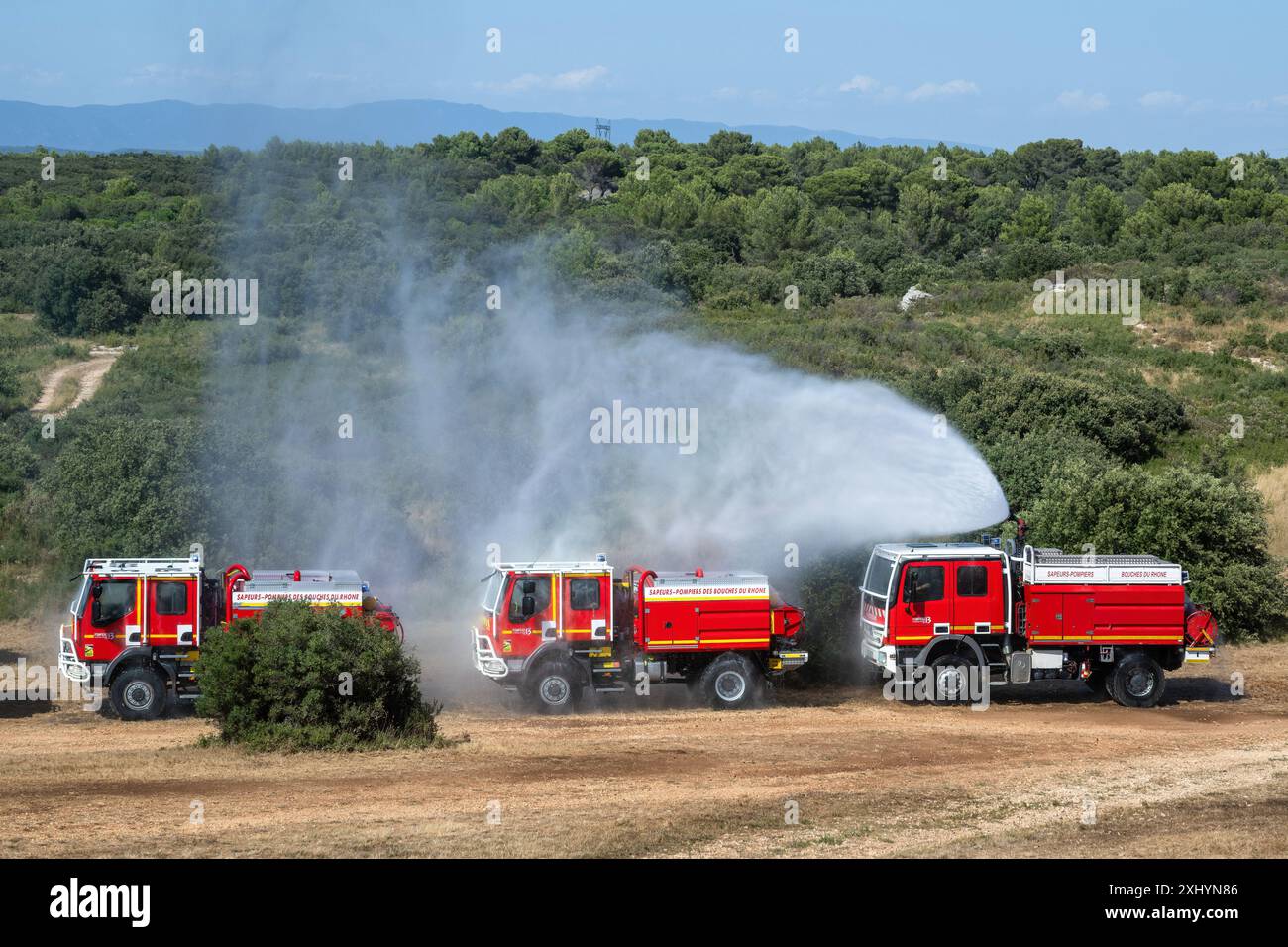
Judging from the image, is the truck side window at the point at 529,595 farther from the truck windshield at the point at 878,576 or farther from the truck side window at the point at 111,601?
the truck side window at the point at 111,601

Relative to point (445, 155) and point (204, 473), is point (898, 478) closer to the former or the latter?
point (204, 473)

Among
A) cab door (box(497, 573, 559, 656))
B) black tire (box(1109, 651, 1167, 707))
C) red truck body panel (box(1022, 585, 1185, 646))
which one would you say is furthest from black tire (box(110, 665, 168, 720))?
black tire (box(1109, 651, 1167, 707))

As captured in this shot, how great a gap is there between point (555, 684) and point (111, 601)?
753 centimetres

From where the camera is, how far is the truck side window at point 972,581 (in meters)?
23.0

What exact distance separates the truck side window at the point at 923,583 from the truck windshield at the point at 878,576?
1.05 ft

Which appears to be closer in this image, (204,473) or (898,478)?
(898,478)

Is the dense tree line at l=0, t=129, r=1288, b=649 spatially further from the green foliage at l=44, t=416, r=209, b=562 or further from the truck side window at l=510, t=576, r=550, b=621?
the truck side window at l=510, t=576, r=550, b=621

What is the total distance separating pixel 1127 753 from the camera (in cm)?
1998

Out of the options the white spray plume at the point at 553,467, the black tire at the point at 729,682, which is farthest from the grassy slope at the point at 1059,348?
the black tire at the point at 729,682

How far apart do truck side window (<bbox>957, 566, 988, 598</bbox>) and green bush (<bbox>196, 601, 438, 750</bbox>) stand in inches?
368

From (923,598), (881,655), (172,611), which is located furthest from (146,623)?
(923,598)

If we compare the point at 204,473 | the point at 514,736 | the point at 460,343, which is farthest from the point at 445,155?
the point at 514,736

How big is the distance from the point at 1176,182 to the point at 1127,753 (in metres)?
89.0

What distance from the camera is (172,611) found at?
22625 millimetres
